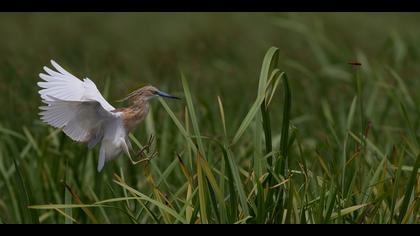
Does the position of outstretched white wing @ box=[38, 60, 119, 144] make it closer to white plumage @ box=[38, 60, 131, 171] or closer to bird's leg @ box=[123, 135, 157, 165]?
white plumage @ box=[38, 60, 131, 171]

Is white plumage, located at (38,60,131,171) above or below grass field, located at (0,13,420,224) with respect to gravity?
above

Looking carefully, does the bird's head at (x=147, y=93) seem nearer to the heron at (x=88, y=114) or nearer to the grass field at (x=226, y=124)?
the heron at (x=88, y=114)

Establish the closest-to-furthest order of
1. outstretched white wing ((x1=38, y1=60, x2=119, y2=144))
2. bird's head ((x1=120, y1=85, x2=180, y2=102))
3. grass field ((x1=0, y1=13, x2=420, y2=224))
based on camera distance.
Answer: outstretched white wing ((x1=38, y1=60, x2=119, y2=144)), bird's head ((x1=120, y1=85, x2=180, y2=102)), grass field ((x1=0, y1=13, x2=420, y2=224))

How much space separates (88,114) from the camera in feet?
9.99

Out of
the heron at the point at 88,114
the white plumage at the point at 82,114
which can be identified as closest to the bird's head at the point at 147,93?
the heron at the point at 88,114

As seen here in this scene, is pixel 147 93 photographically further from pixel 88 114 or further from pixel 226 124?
pixel 226 124

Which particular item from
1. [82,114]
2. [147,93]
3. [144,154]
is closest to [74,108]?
[82,114]

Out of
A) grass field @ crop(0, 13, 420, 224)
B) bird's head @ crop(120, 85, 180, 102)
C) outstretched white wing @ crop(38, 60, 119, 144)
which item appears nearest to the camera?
outstretched white wing @ crop(38, 60, 119, 144)

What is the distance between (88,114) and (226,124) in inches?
98.4

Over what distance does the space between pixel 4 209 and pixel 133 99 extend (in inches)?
70.9

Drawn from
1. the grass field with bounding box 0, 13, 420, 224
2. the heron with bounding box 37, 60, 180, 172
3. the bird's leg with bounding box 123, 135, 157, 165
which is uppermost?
the heron with bounding box 37, 60, 180, 172

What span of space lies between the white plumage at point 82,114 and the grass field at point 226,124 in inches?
8.1

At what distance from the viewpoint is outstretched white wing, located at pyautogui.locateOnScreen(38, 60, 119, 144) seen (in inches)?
117

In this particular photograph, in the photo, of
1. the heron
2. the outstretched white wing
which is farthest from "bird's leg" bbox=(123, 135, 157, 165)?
the outstretched white wing
